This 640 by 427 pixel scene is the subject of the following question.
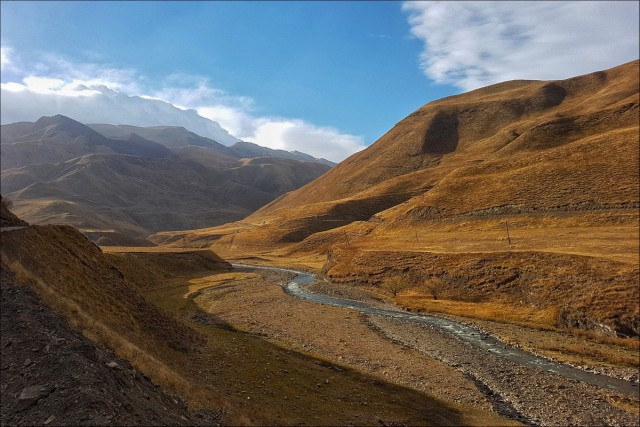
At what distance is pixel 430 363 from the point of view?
38.3 meters

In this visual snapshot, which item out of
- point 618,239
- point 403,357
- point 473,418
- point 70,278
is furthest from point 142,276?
point 618,239

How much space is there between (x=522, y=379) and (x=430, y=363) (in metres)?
8.18

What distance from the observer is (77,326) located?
2256 cm

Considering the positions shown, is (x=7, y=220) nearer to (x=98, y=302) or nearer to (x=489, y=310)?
(x=98, y=302)

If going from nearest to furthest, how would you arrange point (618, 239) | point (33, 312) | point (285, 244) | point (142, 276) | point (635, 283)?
point (33, 312)
point (635, 283)
point (618, 239)
point (142, 276)
point (285, 244)

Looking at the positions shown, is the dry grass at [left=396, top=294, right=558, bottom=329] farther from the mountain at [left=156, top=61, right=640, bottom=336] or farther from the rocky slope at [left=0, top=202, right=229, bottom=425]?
the rocky slope at [left=0, top=202, right=229, bottom=425]

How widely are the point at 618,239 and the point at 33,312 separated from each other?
81248mm

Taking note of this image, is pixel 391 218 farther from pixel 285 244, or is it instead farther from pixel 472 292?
pixel 472 292

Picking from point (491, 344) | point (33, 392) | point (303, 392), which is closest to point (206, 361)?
point (303, 392)

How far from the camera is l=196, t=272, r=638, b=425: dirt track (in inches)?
1141

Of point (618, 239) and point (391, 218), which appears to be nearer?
point (618, 239)

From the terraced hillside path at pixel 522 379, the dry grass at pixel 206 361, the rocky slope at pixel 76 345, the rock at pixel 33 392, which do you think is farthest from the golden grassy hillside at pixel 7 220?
the terraced hillside path at pixel 522 379

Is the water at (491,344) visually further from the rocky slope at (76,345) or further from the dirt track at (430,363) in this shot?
the rocky slope at (76,345)

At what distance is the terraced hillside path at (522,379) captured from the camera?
2811cm
